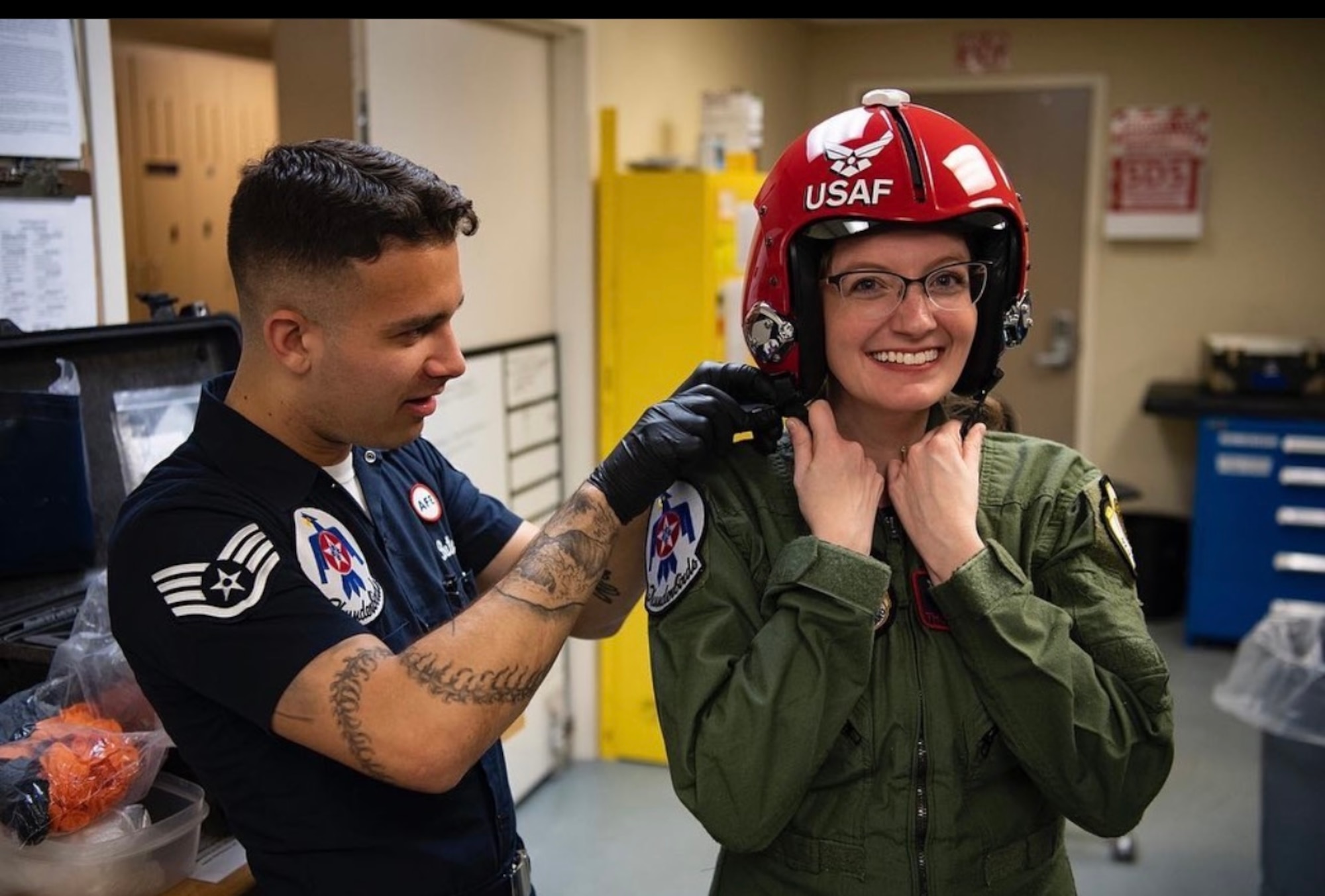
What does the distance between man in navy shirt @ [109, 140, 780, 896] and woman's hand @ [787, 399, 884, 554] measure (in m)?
0.09

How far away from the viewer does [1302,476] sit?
14.8ft

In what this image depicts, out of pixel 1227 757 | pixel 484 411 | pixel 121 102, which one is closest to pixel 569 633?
pixel 484 411

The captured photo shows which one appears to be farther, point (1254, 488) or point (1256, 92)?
point (1256, 92)

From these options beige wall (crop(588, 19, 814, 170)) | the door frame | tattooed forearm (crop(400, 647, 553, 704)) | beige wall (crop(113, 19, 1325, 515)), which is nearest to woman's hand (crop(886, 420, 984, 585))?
tattooed forearm (crop(400, 647, 553, 704))

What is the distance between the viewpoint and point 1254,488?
4594 millimetres

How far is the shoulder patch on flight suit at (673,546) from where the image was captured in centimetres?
122

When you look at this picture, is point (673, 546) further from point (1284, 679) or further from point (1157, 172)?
point (1157, 172)

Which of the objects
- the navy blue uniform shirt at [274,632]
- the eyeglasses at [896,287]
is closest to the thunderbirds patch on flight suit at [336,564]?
the navy blue uniform shirt at [274,632]

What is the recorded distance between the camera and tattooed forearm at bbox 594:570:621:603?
155cm

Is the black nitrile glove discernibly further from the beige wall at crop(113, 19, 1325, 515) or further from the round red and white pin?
the beige wall at crop(113, 19, 1325, 515)

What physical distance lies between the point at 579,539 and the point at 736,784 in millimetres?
313

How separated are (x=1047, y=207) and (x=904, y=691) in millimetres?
4787

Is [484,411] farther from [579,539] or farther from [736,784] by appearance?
[736,784]

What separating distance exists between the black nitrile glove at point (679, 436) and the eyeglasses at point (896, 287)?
0.46 ft
